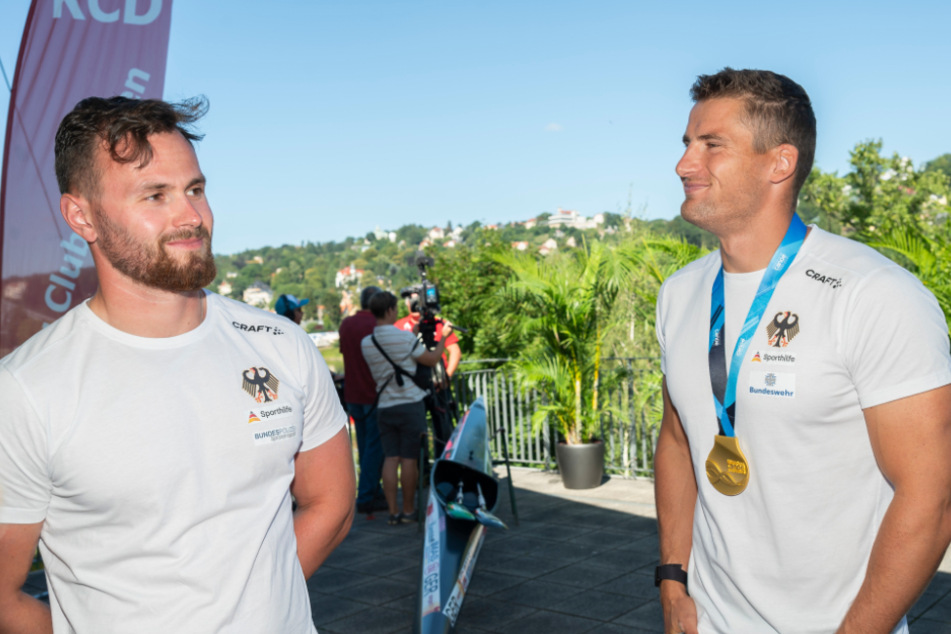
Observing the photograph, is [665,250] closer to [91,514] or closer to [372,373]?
[372,373]

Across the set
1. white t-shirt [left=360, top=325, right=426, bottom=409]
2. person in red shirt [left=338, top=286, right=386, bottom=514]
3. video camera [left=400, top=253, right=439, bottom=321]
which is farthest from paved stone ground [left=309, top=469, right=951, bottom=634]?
video camera [left=400, top=253, right=439, bottom=321]

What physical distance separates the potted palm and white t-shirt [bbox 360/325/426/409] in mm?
1738

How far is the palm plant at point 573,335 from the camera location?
324 inches

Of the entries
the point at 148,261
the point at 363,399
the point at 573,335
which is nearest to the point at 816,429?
the point at 148,261

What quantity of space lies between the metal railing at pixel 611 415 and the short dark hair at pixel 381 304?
164cm

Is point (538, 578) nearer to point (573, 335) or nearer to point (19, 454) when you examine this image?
point (573, 335)

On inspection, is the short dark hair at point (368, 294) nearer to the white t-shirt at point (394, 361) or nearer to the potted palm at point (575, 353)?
the white t-shirt at point (394, 361)

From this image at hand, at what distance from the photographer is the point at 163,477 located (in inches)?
61.8

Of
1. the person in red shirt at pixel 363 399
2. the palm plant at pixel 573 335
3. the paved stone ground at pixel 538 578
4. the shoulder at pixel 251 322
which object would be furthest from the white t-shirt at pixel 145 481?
the palm plant at pixel 573 335

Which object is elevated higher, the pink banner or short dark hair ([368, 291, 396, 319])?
the pink banner

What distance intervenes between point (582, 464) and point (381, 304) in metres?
2.77

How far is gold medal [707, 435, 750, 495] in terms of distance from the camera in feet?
6.00

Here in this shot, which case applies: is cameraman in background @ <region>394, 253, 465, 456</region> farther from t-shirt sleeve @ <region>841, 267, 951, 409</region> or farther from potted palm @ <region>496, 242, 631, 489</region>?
t-shirt sleeve @ <region>841, 267, 951, 409</region>

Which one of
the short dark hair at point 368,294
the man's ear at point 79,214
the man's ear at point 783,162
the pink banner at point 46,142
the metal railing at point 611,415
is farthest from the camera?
the metal railing at point 611,415
